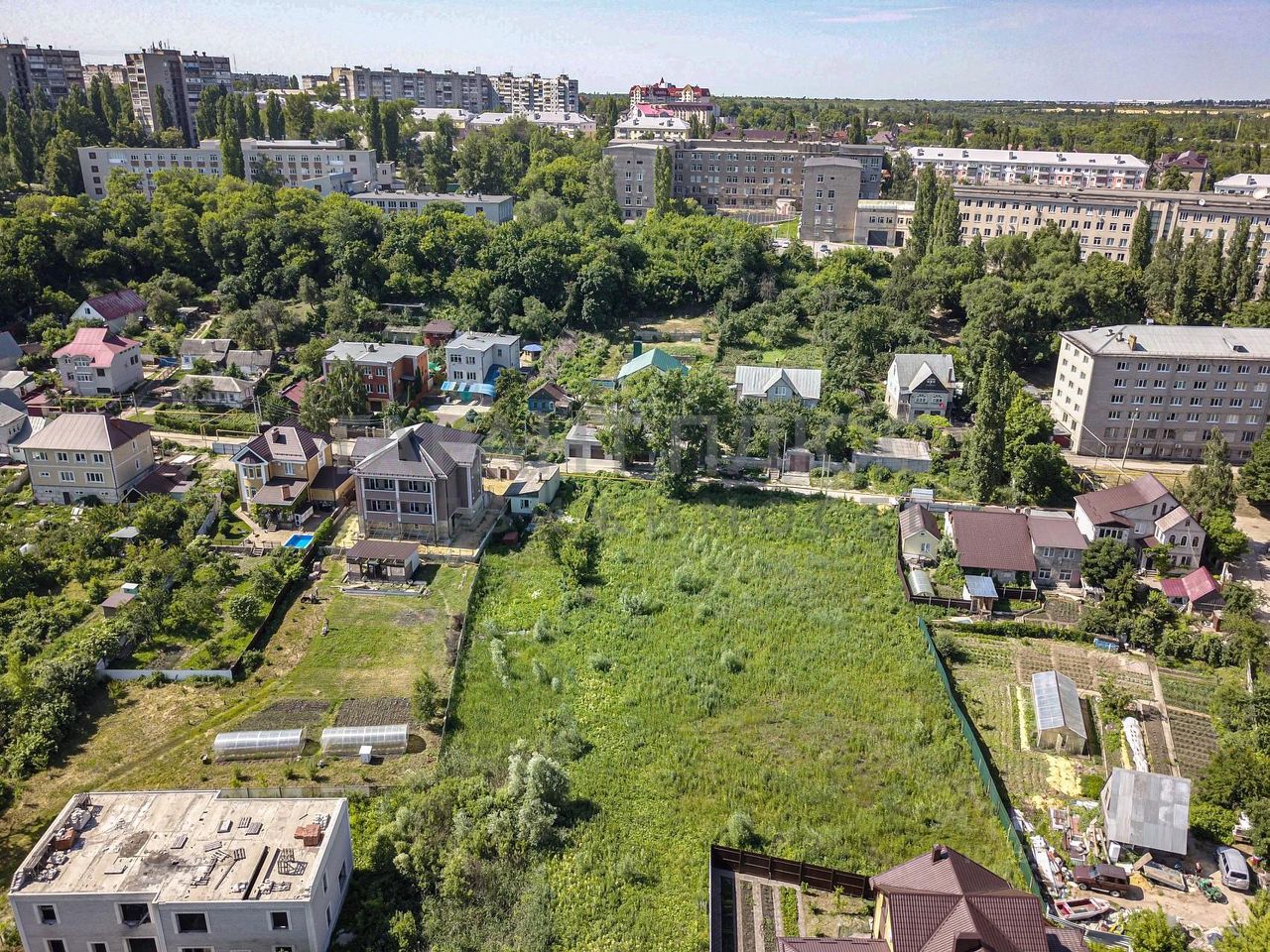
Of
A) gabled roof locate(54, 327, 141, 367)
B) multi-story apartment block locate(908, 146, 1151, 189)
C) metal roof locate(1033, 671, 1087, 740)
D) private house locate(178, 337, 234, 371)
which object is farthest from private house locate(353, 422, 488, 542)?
multi-story apartment block locate(908, 146, 1151, 189)

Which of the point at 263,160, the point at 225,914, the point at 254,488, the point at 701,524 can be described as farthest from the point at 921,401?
the point at 263,160

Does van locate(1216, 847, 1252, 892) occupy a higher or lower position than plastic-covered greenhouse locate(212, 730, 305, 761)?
lower

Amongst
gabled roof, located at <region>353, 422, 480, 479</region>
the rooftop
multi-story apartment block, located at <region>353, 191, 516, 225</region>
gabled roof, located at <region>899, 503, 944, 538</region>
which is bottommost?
the rooftop

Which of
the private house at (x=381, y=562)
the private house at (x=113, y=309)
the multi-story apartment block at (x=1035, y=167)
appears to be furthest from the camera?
the multi-story apartment block at (x=1035, y=167)

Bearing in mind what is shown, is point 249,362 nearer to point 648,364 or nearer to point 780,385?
point 648,364

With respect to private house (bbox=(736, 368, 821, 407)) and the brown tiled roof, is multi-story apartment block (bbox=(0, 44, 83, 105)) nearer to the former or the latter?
private house (bbox=(736, 368, 821, 407))

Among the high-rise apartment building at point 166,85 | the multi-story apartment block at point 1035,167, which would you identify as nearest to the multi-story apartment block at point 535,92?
the high-rise apartment building at point 166,85

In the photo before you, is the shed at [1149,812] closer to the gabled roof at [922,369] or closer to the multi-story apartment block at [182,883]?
the multi-story apartment block at [182,883]
